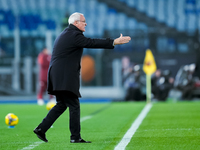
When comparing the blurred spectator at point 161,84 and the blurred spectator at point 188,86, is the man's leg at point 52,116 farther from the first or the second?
the blurred spectator at point 188,86

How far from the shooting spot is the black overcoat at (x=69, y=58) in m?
5.04

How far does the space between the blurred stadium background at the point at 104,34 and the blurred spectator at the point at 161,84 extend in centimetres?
99

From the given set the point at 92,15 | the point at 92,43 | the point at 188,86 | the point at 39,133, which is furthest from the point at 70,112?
the point at 92,15

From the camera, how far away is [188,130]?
6188 millimetres

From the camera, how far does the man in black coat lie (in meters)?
5.04

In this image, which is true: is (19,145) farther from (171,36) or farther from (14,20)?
(14,20)

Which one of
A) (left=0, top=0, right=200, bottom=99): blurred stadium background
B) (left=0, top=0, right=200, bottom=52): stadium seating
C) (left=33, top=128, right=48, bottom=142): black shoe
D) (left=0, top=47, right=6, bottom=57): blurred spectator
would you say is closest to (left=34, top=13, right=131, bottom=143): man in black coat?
(left=33, top=128, right=48, bottom=142): black shoe

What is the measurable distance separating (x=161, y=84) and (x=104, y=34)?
14.2 ft

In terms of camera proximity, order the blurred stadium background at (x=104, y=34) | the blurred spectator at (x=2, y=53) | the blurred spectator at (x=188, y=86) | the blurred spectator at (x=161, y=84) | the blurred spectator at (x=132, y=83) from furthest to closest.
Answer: the blurred spectator at (x=2, y=53)
the blurred stadium background at (x=104, y=34)
the blurred spectator at (x=132, y=83)
the blurred spectator at (x=161, y=84)
the blurred spectator at (x=188, y=86)

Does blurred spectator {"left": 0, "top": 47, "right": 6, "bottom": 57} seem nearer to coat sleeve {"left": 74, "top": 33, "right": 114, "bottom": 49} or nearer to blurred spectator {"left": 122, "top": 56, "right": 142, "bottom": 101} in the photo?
blurred spectator {"left": 122, "top": 56, "right": 142, "bottom": 101}

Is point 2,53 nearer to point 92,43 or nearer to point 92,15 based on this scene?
point 92,15

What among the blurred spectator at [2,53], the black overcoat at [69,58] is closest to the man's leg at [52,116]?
the black overcoat at [69,58]

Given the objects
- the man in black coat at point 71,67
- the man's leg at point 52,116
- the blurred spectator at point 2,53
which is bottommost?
the blurred spectator at point 2,53

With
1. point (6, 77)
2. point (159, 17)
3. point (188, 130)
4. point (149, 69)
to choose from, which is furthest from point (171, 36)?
point (188, 130)
